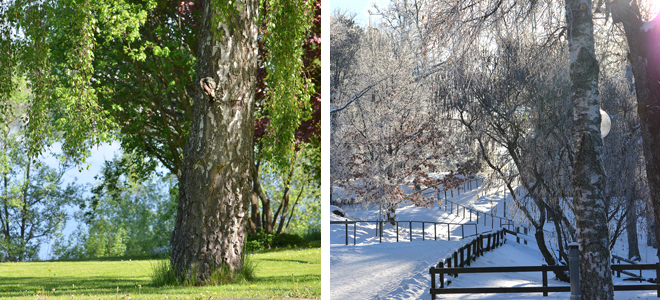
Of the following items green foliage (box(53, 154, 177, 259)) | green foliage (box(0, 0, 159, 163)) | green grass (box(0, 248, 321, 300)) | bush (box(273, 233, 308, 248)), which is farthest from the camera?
green foliage (box(53, 154, 177, 259))

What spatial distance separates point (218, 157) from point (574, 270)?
3170mm

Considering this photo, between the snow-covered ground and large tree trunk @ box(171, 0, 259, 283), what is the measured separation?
1754 mm

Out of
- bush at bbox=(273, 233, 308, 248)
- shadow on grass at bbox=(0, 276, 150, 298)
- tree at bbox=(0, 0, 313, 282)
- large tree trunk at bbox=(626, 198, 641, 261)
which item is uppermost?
tree at bbox=(0, 0, 313, 282)

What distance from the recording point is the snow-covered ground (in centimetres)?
573

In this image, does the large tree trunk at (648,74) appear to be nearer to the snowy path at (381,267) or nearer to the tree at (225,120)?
the snowy path at (381,267)

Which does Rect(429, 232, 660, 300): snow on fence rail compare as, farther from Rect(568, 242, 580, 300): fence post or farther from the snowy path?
Rect(568, 242, 580, 300): fence post

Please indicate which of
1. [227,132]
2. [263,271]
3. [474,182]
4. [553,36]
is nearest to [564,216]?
[474,182]

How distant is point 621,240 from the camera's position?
5453 millimetres

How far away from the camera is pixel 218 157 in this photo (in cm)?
462

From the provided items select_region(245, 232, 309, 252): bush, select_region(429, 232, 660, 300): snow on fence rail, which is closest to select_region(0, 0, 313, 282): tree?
select_region(429, 232, 660, 300): snow on fence rail

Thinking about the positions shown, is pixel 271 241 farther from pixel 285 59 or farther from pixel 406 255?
pixel 285 59

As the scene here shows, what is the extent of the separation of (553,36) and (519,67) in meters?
0.60

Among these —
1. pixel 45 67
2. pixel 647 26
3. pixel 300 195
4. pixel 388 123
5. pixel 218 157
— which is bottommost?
pixel 300 195

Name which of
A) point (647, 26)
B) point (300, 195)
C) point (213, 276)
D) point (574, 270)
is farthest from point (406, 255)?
point (300, 195)
